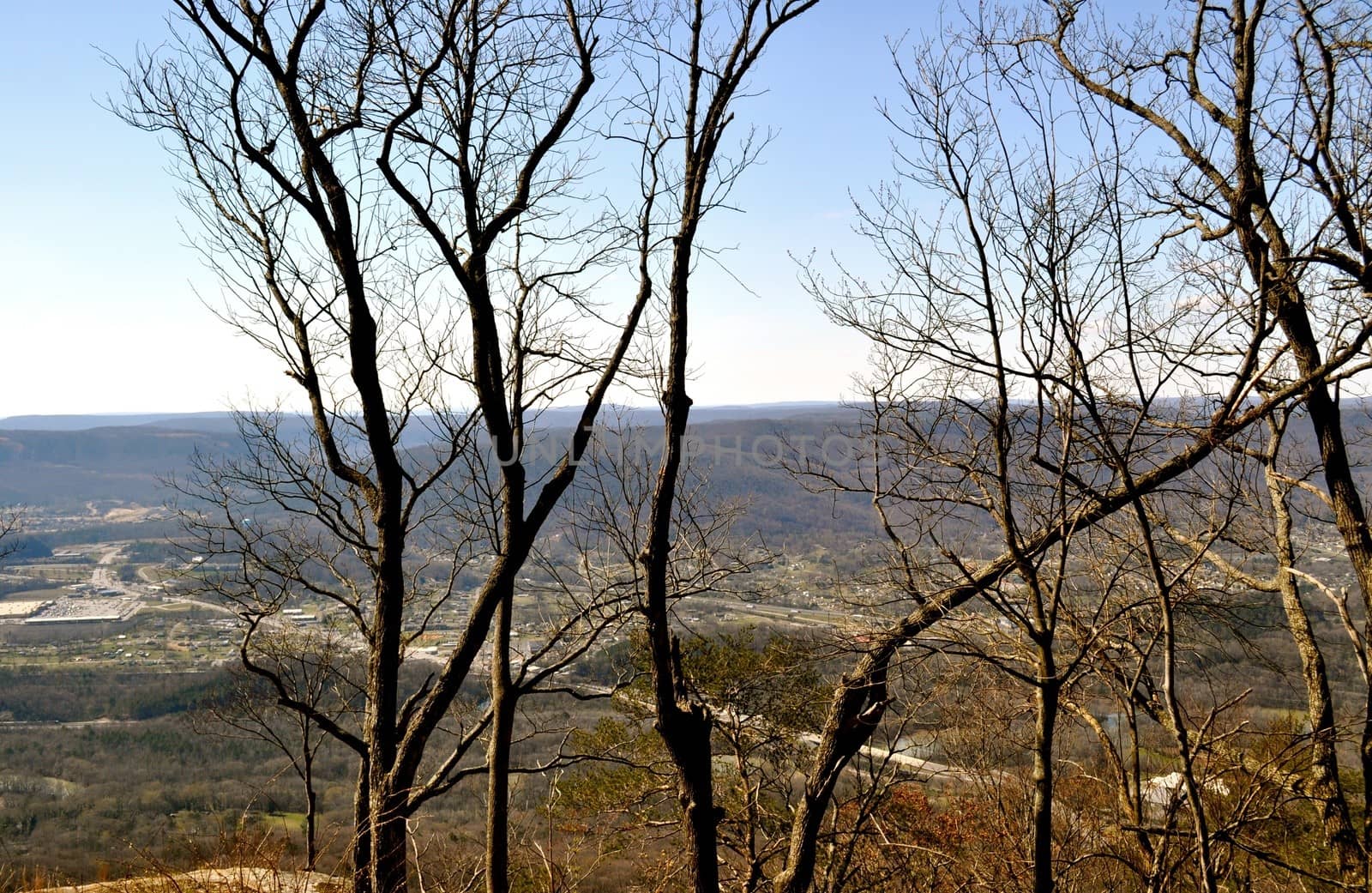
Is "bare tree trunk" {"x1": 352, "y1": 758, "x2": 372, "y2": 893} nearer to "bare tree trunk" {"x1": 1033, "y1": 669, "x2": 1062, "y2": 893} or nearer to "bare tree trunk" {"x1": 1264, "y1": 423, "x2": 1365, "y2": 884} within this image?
"bare tree trunk" {"x1": 1033, "y1": 669, "x2": 1062, "y2": 893}

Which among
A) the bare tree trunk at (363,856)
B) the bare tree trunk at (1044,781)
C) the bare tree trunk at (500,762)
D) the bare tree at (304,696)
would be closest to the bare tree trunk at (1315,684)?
the bare tree trunk at (1044,781)

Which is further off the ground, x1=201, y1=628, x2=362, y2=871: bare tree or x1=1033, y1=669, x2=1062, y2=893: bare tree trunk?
x1=1033, y1=669, x2=1062, y2=893: bare tree trunk

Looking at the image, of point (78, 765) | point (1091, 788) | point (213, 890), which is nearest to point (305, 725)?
point (213, 890)

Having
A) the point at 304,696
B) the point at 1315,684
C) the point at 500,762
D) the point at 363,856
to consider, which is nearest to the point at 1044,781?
the point at 500,762

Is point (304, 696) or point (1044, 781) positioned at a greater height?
point (1044, 781)

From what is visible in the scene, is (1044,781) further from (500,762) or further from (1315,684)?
(1315,684)

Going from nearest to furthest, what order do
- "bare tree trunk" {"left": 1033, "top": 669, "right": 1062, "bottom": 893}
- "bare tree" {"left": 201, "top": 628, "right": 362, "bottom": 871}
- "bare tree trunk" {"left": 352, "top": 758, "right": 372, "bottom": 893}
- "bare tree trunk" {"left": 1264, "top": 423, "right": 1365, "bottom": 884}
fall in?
"bare tree trunk" {"left": 1033, "top": 669, "right": 1062, "bottom": 893} < "bare tree trunk" {"left": 352, "top": 758, "right": 372, "bottom": 893} < "bare tree trunk" {"left": 1264, "top": 423, "right": 1365, "bottom": 884} < "bare tree" {"left": 201, "top": 628, "right": 362, "bottom": 871}

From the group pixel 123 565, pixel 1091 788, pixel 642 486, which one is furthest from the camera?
pixel 123 565

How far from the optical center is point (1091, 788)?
11.6 meters

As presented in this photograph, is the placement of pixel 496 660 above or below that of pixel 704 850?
above

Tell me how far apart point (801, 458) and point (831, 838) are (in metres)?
2.61

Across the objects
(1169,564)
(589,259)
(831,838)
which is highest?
(589,259)

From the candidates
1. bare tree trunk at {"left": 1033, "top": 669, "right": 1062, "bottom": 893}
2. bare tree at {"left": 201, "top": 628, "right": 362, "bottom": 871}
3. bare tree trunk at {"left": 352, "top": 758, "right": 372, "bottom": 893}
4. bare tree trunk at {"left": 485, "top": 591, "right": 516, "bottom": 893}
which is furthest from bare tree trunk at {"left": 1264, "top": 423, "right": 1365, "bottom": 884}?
bare tree at {"left": 201, "top": 628, "right": 362, "bottom": 871}

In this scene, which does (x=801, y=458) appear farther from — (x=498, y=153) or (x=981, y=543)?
(x=498, y=153)
